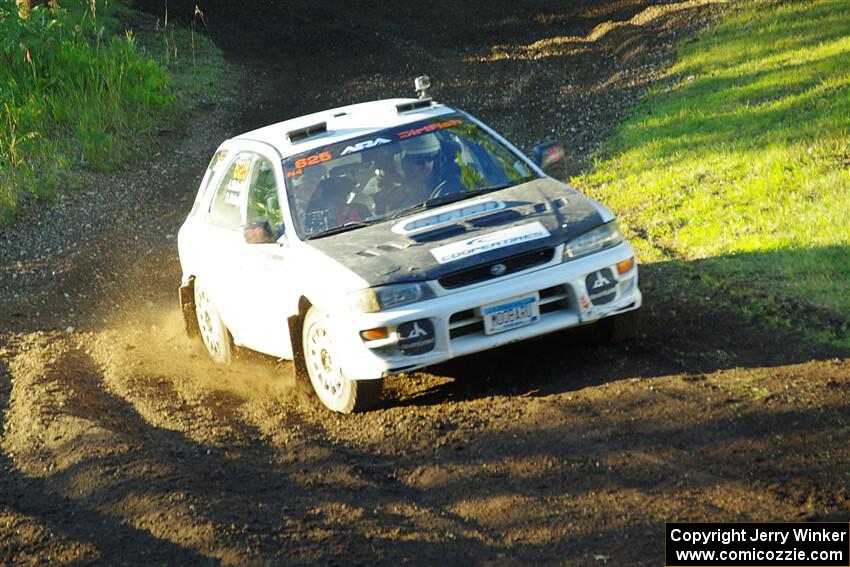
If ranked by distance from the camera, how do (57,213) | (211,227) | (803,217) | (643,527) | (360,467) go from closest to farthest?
(643,527), (360,467), (211,227), (803,217), (57,213)

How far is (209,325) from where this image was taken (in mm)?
9430

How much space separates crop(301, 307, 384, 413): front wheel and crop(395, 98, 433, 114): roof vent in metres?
1.95

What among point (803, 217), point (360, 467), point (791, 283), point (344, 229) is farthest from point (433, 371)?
point (803, 217)

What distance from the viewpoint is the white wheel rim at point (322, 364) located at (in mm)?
7324

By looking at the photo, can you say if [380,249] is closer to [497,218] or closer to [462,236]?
[462,236]

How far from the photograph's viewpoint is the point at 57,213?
15148 mm

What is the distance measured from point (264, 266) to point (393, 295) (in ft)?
4.81

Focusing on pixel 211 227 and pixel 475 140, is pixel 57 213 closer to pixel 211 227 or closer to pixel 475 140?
pixel 211 227

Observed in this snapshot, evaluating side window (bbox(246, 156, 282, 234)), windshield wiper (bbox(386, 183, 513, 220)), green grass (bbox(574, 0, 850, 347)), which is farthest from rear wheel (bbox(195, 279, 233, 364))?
green grass (bbox(574, 0, 850, 347))

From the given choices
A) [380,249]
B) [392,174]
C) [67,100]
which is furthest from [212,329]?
[67,100]

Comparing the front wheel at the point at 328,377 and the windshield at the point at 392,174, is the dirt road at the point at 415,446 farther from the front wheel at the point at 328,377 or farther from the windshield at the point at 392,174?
the windshield at the point at 392,174

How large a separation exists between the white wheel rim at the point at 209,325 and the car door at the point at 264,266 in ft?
1.66

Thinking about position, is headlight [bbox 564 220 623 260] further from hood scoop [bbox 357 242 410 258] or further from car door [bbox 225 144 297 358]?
car door [bbox 225 144 297 358]

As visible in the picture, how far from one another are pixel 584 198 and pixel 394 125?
1.50 metres
